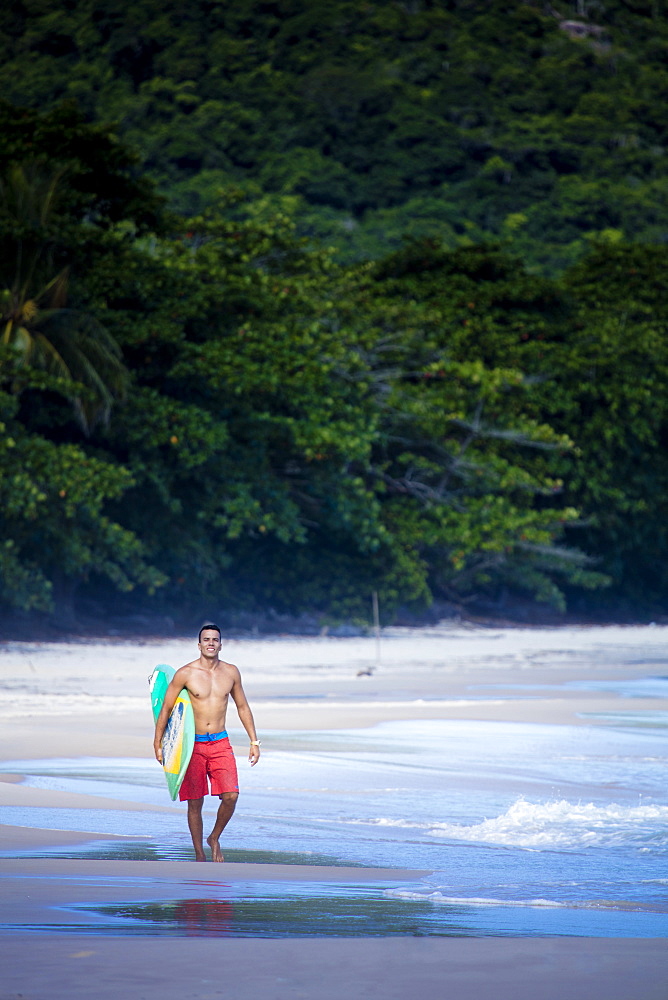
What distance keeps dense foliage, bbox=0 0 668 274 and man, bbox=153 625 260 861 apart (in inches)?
2562

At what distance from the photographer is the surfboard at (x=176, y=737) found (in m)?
6.48

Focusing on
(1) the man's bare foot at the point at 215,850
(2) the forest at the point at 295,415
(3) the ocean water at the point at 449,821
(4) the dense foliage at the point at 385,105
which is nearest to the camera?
(3) the ocean water at the point at 449,821

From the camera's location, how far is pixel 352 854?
22.5 feet

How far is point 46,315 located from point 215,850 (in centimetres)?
1623

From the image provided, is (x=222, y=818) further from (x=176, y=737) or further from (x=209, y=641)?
(x=209, y=641)

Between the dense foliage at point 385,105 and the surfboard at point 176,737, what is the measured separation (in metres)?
65.1

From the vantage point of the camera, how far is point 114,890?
5641 mm

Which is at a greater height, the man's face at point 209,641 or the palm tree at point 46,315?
the palm tree at point 46,315

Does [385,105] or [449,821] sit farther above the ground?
[385,105]

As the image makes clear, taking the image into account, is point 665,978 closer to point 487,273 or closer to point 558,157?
point 487,273

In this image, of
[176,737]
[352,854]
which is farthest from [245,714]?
[352,854]

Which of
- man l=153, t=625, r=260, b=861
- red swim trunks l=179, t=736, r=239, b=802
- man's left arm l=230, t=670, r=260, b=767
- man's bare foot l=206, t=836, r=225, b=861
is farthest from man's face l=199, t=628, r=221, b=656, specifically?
man's bare foot l=206, t=836, r=225, b=861

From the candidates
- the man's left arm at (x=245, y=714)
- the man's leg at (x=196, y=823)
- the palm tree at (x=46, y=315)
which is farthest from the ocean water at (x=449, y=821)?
the palm tree at (x=46, y=315)

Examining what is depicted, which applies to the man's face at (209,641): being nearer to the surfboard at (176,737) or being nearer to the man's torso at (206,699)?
the man's torso at (206,699)
